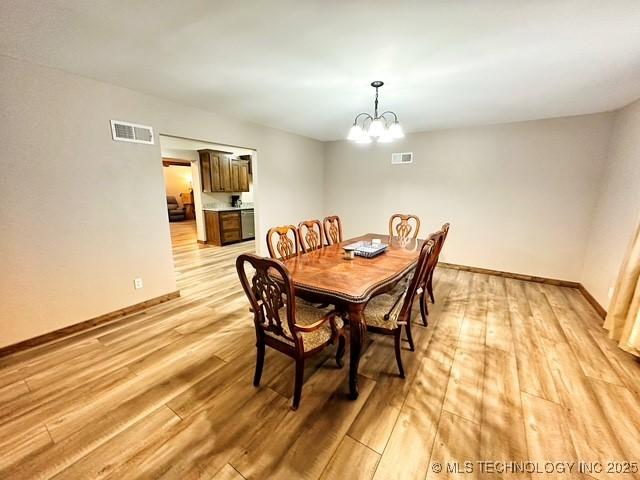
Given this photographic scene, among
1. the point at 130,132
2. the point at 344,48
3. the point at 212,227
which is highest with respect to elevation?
the point at 344,48

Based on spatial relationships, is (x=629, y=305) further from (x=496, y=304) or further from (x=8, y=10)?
(x=8, y=10)

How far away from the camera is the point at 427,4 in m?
1.38

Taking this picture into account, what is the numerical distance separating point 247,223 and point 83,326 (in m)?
4.40

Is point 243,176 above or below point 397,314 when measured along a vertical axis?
above

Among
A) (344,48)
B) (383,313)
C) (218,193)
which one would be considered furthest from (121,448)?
Result: (218,193)

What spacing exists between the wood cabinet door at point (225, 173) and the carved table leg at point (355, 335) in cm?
555

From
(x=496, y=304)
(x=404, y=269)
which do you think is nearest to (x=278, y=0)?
(x=404, y=269)

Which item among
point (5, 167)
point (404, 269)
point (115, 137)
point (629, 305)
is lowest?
point (629, 305)

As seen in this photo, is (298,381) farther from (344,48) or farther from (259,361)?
(344,48)

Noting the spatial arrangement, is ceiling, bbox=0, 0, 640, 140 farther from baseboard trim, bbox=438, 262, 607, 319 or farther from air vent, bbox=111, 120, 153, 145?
baseboard trim, bbox=438, 262, 607, 319

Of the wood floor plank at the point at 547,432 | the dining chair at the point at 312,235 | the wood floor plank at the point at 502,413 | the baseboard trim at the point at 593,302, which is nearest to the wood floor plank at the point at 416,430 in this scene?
the wood floor plank at the point at 502,413

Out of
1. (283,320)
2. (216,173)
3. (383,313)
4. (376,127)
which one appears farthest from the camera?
(216,173)

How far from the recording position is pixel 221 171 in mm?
6164

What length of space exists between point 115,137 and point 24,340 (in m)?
1.99
